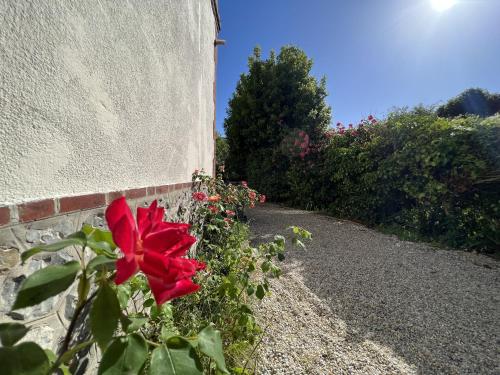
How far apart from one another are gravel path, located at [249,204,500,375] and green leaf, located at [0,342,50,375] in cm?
166

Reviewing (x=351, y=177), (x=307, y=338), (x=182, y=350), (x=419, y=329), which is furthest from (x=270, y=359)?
(x=351, y=177)

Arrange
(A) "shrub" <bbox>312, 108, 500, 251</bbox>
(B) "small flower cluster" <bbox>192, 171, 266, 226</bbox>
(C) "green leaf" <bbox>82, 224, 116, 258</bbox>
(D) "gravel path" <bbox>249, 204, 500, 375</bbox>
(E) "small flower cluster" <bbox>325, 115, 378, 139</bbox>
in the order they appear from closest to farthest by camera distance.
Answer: (C) "green leaf" <bbox>82, 224, 116, 258</bbox>
(D) "gravel path" <bbox>249, 204, 500, 375</bbox>
(B) "small flower cluster" <bbox>192, 171, 266, 226</bbox>
(A) "shrub" <bbox>312, 108, 500, 251</bbox>
(E) "small flower cluster" <bbox>325, 115, 378, 139</bbox>

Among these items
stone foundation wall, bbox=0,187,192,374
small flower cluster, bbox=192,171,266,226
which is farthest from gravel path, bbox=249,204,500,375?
stone foundation wall, bbox=0,187,192,374

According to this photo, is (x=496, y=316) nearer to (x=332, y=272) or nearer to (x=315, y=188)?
(x=332, y=272)

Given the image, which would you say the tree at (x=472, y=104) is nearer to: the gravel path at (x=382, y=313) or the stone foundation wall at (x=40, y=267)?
the gravel path at (x=382, y=313)

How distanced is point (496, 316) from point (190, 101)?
3.94 metres

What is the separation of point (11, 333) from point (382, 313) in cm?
286

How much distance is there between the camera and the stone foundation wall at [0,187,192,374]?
79cm

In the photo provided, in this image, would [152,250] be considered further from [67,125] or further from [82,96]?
[82,96]

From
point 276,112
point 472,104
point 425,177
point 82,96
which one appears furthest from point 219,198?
point 472,104

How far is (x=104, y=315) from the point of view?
47 centimetres

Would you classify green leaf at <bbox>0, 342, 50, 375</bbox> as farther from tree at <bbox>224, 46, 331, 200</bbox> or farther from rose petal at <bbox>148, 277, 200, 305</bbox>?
tree at <bbox>224, 46, 331, 200</bbox>

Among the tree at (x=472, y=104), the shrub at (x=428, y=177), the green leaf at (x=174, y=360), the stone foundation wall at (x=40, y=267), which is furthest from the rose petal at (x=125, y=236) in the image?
the tree at (x=472, y=104)

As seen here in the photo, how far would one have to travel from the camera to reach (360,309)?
8.57 feet
